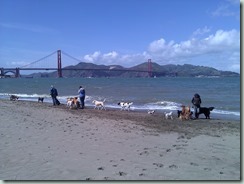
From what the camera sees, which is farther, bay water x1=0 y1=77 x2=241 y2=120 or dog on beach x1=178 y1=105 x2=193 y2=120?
dog on beach x1=178 y1=105 x2=193 y2=120

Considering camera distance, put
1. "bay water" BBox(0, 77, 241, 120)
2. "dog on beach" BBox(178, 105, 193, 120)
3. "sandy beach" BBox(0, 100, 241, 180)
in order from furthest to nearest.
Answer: "dog on beach" BBox(178, 105, 193, 120) → "bay water" BBox(0, 77, 241, 120) → "sandy beach" BBox(0, 100, 241, 180)

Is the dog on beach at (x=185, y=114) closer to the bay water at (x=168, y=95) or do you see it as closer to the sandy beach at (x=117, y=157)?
the bay water at (x=168, y=95)

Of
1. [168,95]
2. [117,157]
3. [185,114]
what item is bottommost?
[117,157]

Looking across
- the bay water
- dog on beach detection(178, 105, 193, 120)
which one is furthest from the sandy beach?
dog on beach detection(178, 105, 193, 120)

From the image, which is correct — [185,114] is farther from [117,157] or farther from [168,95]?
[168,95]

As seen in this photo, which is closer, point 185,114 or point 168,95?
point 185,114

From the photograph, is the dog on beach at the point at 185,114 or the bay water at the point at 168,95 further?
the dog on beach at the point at 185,114

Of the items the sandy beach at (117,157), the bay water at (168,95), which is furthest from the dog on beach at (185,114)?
the sandy beach at (117,157)

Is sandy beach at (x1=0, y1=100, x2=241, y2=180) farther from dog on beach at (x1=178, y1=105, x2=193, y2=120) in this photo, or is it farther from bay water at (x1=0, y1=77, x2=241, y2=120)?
dog on beach at (x1=178, y1=105, x2=193, y2=120)

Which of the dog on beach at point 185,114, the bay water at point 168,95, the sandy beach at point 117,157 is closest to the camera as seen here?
the sandy beach at point 117,157

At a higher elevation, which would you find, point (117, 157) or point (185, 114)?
point (185, 114)

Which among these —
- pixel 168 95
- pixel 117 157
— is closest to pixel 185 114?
pixel 117 157

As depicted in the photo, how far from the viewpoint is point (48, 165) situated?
16.9ft

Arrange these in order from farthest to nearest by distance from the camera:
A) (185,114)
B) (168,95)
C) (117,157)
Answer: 1. (168,95)
2. (185,114)
3. (117,157)
